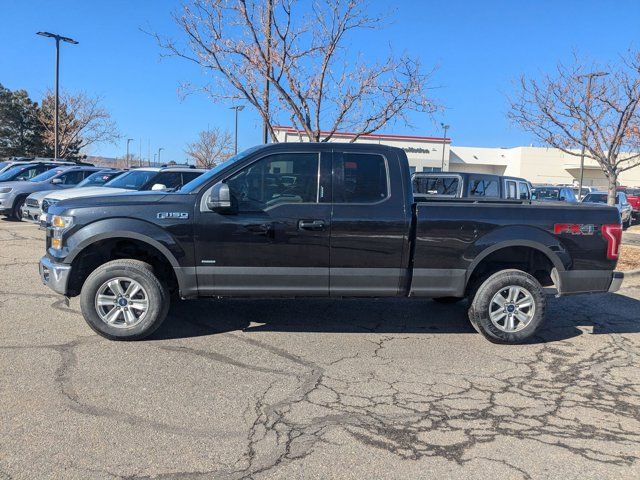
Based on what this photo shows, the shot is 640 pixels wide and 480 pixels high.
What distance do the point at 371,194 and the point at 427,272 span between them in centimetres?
99

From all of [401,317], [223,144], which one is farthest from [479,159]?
[401,317]

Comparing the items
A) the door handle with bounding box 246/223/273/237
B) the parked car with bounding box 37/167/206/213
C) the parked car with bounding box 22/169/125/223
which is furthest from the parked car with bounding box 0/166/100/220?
the door handle with bounding box 246/223/273/237

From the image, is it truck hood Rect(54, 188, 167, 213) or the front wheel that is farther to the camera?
the front wheel

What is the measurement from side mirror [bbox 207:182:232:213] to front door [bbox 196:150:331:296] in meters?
0.07

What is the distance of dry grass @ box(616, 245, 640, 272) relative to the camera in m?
10.3

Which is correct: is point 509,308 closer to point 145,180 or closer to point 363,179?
point 363,179

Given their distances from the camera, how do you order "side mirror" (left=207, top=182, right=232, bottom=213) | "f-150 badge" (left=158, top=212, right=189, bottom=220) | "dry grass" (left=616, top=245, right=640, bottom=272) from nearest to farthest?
1. "side mirror" (left=207, top=182, right=232, bottom=213)
2. "f-150 badge" (left=158, top=212, right=189, bottom=220)
3. "dry grass" (left=616, top=245, right=640, bottom=272)

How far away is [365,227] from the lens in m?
5.27

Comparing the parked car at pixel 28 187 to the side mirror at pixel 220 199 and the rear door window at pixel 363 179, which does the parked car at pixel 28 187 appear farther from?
the rear door window at pixel 363 179

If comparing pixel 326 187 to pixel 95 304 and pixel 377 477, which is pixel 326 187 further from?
pixel 377 477

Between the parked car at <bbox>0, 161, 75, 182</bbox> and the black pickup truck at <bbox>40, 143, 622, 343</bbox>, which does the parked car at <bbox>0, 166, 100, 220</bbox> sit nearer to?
the parked car at <bbox>0, 161, 75, 182</bbox>

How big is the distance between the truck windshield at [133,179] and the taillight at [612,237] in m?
8.89

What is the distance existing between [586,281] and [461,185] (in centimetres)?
631

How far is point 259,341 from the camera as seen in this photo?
5379mm
